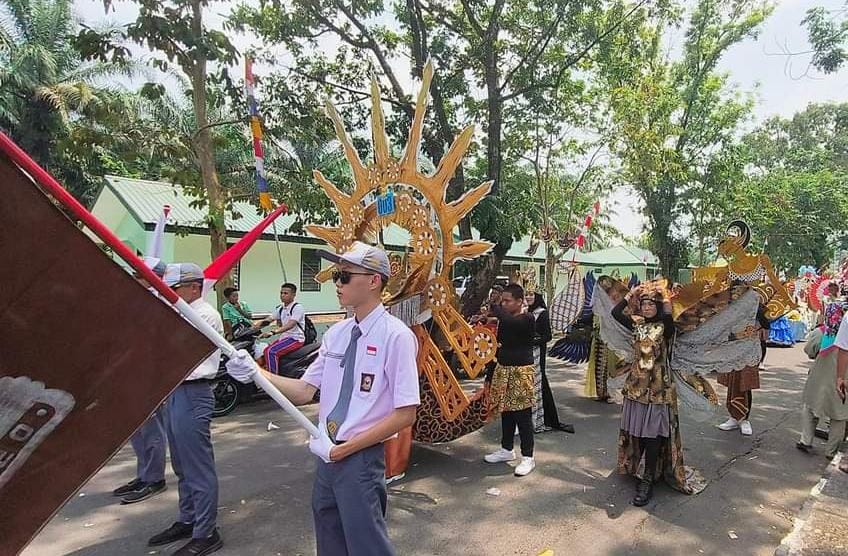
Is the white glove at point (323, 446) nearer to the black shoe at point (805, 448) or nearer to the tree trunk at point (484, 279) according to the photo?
the black shoe at point (805, 448)

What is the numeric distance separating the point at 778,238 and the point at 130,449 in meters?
25.6

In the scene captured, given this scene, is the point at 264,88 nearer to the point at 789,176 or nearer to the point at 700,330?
the point at 700,330

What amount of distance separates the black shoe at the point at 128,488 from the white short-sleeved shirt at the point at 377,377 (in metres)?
2.79

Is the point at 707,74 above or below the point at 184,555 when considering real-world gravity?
above

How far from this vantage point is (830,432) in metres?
5.32

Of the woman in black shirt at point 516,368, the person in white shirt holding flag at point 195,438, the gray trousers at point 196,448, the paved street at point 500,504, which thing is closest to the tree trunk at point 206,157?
the paved street at point 500,504

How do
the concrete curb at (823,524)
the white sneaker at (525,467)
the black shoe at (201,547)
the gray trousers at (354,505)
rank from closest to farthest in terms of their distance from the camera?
the gray trousers at (354,505) → the concrete curb at (823,524) → the black shoe at (201,547) → the white sneaker at (525,467)

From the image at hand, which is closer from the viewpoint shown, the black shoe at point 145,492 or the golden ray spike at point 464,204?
the black shoe at point 145,492

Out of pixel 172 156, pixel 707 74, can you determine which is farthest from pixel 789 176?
pixel 172 156

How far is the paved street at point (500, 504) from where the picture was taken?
3422mm

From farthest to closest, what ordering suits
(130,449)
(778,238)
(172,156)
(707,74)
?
(778,238) < (707,74) < (172,156) < (130,449)

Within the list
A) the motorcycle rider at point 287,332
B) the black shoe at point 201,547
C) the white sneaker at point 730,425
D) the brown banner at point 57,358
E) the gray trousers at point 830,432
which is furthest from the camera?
the motorcycle rider at point 287,332

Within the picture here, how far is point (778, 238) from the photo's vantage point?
23.2 meters

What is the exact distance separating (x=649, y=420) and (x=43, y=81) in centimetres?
1995
